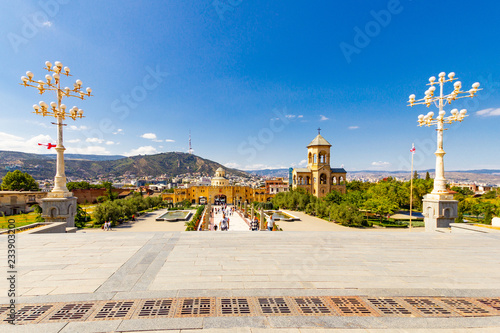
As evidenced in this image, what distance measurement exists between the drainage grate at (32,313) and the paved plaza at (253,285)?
22 millimetres

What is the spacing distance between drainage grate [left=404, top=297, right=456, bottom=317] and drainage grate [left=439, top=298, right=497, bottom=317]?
0.50 feet

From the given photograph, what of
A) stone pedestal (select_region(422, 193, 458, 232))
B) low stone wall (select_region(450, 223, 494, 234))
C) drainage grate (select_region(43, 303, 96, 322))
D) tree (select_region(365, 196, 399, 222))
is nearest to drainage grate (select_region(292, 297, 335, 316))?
drainage grate (select_region(43, 303, 96, 322))

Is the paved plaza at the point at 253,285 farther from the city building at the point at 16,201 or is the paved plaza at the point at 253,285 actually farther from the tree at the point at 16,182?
the tree at the point at 16,182

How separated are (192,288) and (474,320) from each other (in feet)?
13.7

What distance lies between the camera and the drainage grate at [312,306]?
143 inches

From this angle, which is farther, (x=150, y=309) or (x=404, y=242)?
(x=404, y=242)

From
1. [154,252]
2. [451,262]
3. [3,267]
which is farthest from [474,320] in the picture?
[3,267]

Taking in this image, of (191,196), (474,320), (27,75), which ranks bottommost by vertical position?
(191,196)

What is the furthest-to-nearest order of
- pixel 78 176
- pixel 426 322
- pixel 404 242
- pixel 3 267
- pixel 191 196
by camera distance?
pixel 78 176
pixel 191 196
pixel 404 242
pixel 3 267
pixel 426 322

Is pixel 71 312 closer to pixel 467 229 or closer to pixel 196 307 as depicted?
pixel 196 307

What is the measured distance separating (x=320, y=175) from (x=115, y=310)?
48.1 m

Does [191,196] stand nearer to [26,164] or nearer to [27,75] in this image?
[27,75]

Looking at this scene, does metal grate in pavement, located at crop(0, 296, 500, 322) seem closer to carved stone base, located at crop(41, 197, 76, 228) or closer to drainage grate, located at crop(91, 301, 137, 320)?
drainage grate, located at crop(91, 301, 137, 320)

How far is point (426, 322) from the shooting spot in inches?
135
